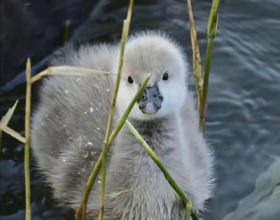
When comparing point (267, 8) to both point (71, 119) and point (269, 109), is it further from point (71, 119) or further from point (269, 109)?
point (71, 119)

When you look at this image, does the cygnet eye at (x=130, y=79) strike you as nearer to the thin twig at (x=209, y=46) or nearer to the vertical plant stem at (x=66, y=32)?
the thin twig at (x=209, y=46)

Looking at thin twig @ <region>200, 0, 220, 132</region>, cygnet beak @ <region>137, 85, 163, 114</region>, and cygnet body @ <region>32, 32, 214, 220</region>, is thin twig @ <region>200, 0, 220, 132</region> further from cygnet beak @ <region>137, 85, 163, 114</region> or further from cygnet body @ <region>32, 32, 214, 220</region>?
cygnet beak @ <region>137, 85, 163, 114</region>

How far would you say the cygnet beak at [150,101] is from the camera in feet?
7.10

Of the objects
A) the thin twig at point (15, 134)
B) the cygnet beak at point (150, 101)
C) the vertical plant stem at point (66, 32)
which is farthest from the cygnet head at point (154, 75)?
the vertical plant stem at point (66, 32)

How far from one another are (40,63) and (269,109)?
892mm

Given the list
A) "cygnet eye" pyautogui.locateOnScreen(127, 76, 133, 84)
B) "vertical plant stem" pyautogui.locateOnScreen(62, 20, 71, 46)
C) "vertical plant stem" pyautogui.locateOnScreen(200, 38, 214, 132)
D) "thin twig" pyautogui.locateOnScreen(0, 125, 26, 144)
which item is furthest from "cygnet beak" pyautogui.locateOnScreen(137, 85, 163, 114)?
"vertical plant stem" pyautogui.locateOnScreen(62, 20, 71, 46)

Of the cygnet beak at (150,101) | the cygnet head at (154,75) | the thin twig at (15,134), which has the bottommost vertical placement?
the thin twig at (15,134)

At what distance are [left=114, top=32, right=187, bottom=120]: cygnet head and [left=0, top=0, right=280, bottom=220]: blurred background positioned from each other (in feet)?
1.45

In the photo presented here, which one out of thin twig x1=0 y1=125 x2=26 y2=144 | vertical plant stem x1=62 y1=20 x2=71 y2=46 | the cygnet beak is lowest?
thin twig x1=0 y1=125 x2=26 y2=144

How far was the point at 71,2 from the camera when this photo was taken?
3.04m

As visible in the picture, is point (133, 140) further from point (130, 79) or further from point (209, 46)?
point (209, 46)

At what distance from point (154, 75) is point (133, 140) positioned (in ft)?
0.73

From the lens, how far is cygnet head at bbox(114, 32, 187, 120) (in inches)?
89.0

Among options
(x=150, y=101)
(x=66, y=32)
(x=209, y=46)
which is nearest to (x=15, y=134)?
(x=150, y=101)
